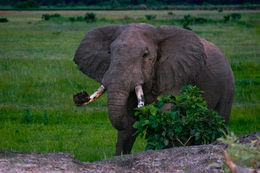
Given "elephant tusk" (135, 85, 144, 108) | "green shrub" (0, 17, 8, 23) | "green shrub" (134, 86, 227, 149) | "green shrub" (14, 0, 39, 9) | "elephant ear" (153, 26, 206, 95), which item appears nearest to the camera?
"green shrub" (134, 86, 227, 149)

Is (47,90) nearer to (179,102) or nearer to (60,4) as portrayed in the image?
(179,102)

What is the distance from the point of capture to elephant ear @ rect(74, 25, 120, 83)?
309 inches

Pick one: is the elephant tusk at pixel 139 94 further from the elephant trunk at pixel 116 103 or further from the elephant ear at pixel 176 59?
the elephant ear at pixel 176 59

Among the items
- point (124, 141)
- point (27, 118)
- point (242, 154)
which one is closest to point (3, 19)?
point (27, 118)

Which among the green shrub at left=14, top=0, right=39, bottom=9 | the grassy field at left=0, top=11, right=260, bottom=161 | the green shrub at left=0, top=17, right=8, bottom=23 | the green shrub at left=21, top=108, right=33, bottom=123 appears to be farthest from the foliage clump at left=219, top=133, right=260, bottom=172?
the green shrub at left=14, top=0, right=39, bottom=9

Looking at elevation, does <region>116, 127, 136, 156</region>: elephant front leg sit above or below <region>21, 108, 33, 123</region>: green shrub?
above

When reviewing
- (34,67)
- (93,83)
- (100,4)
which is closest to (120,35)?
(93,83)

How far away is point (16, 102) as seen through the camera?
42.7 ft

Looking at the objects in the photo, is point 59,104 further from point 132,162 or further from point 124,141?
point 132,162

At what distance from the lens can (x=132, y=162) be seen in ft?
17.5

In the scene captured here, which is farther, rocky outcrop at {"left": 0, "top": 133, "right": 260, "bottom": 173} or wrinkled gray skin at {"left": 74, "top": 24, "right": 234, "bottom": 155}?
wrinkled gray skin at {"left": 74, "top": 24, "right": 234, "bottom": 155}

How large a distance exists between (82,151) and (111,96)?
2060mm

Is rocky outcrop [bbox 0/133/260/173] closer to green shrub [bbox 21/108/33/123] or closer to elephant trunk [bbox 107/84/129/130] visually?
elephant trunk [bbox 107/84/129/130]

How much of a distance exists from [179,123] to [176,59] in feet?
4.77
